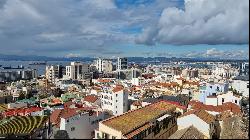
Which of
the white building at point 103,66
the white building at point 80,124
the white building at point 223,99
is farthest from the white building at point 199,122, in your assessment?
the white building at point 103,66

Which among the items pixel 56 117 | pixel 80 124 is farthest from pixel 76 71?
pixel 80 124

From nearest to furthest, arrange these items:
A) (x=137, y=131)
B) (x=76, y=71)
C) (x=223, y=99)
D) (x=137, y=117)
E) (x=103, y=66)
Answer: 1. (x=137, y=131)
2. (x=137, y=117)
3. (x=223, y=99)
4. (x=76, y=71)
5. (x=103, y=66)

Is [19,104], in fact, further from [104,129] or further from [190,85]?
[190,85]

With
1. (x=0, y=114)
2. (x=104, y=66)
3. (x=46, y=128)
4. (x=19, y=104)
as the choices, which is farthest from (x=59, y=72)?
(x=46, y=128)

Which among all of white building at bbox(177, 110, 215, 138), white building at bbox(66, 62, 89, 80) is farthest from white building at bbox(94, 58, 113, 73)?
white building at bbox(177, 110, 215, 138)

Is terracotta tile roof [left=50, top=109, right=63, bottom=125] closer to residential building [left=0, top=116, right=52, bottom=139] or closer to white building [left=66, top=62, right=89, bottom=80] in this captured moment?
residential building [left=0, top=116, right=52, bottom=139]

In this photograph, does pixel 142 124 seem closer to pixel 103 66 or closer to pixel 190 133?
pixel 190 133
